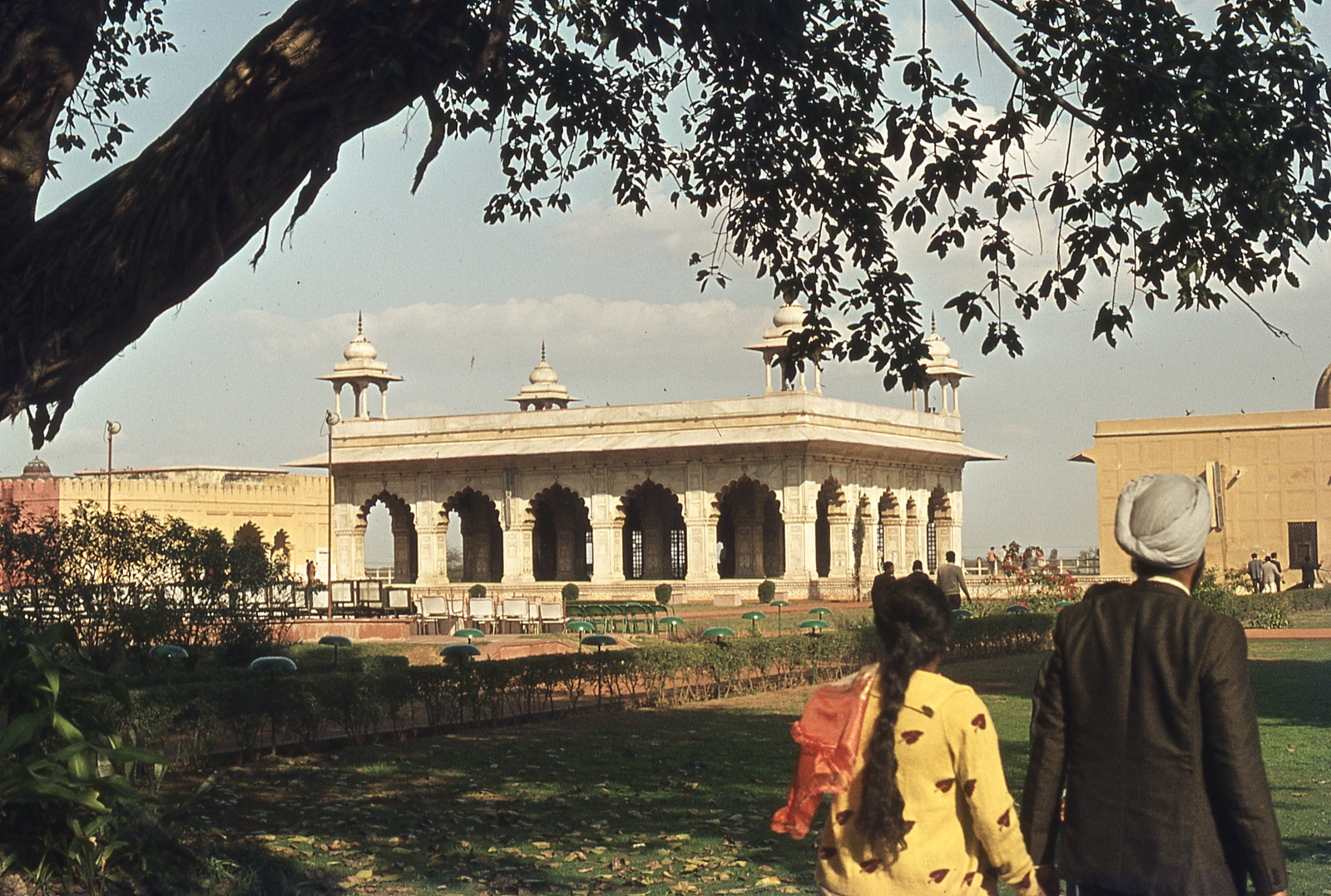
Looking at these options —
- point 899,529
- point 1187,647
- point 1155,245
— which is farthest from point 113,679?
point 899,529

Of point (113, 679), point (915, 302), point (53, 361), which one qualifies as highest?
point (915, 302)

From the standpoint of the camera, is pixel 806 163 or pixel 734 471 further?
pixel 734 471

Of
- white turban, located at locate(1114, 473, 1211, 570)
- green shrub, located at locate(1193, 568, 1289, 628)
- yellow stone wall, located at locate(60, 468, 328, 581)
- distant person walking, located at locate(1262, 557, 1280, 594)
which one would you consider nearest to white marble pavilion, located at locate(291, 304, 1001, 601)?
yellow stone wall, located at locate(60, 468, 328, 581)

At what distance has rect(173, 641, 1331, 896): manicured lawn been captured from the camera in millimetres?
5883

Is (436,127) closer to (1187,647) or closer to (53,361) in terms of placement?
(53,361)

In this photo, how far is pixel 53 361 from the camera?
520 cm

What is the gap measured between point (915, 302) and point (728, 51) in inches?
73.5

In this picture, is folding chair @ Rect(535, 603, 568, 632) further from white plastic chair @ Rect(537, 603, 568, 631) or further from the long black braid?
the long black braid

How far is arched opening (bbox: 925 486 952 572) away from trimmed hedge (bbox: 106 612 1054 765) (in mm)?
25498

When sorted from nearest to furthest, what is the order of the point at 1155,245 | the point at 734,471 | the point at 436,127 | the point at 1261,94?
1. the point at 436,127
2. the point at 1261,94
3. the point at 1155,245
4. the point at 734,471

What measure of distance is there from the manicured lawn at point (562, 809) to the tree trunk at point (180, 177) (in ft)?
6.70

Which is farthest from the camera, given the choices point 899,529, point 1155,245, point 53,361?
point 899,529

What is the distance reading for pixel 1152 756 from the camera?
9.27ft

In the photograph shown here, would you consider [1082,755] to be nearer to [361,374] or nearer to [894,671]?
[894,671]
